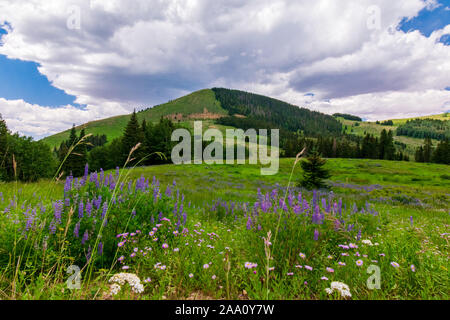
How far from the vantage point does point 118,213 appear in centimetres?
373

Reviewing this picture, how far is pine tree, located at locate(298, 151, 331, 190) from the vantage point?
21766 millimetres

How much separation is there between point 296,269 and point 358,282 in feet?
2.44

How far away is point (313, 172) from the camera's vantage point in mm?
22797

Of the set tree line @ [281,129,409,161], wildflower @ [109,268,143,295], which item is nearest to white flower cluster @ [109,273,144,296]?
wildflower @ [109,268,143,295]

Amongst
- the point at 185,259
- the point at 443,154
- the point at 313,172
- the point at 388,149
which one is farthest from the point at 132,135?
the point at 443,154

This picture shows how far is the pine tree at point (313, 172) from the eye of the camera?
21.8 metres

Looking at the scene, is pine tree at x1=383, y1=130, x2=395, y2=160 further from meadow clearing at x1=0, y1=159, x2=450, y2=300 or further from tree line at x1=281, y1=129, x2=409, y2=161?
meadow clearing at x1=0, y1=159, x2=450, y2=300

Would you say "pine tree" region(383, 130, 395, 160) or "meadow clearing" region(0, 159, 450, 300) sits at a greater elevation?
"pine tree" region(383, 130, 395, 160)

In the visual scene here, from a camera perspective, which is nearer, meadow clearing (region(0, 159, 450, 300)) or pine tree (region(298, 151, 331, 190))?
meadow clearing (region(0, 159, 450, 300))

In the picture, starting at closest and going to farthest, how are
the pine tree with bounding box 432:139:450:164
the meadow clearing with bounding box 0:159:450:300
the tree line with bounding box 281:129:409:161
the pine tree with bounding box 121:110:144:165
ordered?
the meadow clearing with bounding box 0:159:450:300, the pine tree with bounding box 121:110:144:165, the pine tree with bounding box 432:139:450:164, the tree line with bounding box 281:129:409:161

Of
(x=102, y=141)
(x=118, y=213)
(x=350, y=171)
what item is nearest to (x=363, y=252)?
(x=118, y=213)

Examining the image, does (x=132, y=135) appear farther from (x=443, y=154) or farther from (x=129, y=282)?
(x=443, y=154)

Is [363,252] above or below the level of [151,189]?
below
